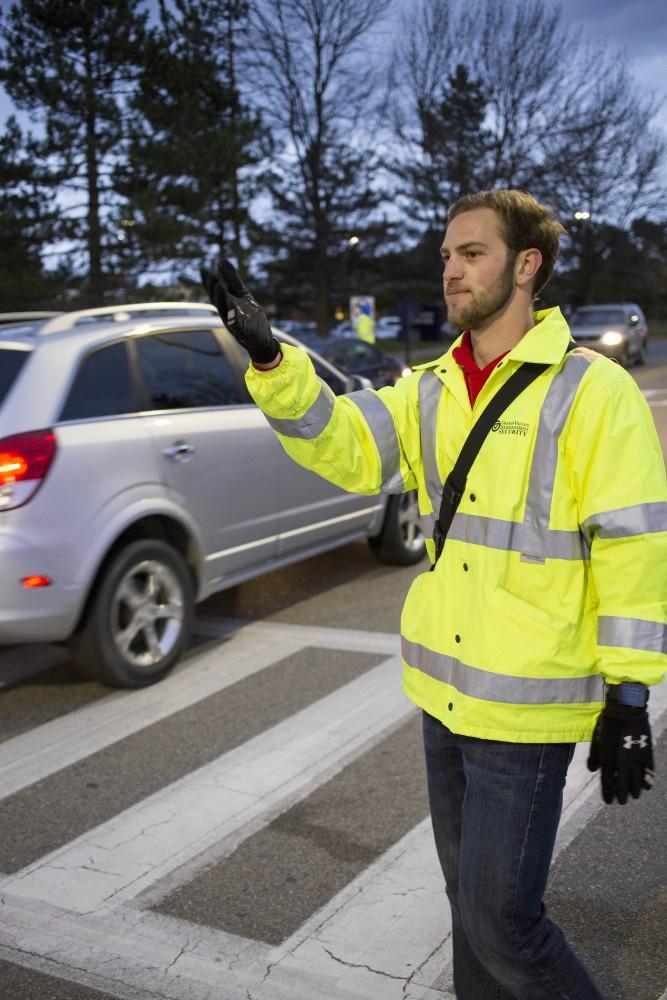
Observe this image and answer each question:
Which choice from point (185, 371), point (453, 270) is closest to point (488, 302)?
point (453, 270)

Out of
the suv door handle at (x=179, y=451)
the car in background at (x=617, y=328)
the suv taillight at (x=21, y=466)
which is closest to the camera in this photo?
the suv taillight at (x=21, y=466)

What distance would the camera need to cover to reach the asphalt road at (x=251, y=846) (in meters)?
3.21

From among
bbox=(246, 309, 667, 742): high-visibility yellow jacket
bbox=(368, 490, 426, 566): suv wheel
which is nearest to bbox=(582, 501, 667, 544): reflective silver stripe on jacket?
bbox=(246, 309, 667, 742): high-visibility yellow jacket

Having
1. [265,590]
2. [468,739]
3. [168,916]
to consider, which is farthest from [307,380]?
[265,590]

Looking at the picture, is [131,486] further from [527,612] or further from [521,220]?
[527,612]

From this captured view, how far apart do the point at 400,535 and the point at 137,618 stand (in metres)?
2.78

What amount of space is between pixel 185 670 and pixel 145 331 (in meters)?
1.73

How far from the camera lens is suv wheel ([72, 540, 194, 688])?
5406mm

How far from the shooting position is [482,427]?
98.0 inches

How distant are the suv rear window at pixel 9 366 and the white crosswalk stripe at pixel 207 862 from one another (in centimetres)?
150

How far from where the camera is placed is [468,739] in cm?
245

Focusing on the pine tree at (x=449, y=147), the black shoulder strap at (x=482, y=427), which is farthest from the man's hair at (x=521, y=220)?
the pine tree at (x=449, y=147)

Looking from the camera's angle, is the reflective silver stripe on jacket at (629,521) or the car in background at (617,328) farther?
the car in background at (617,328)

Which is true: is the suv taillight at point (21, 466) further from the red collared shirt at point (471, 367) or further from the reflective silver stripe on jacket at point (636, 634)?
the reflective silver stripe on jacket at point (636, 634)
